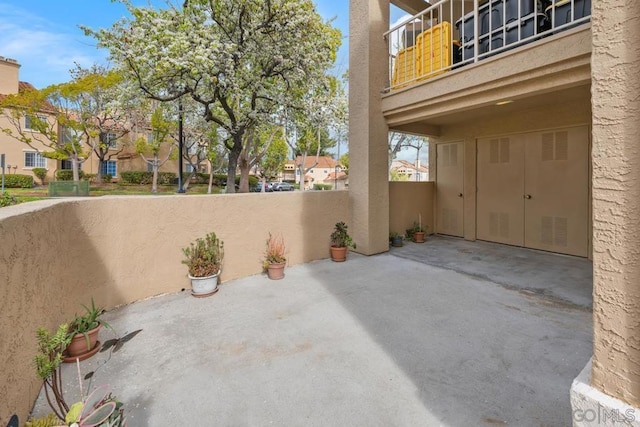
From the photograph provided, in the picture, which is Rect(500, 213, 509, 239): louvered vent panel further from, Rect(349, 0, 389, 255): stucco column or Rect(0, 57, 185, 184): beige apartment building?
Rect(0, 57, 185, 184): beige apartment building

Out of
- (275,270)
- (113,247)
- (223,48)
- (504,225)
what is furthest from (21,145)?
(504,225)

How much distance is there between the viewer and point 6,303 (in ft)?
5.79

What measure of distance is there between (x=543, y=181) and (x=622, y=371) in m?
6.57

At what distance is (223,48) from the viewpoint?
29.3ft

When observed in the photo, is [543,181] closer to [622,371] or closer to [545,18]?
[545,18]

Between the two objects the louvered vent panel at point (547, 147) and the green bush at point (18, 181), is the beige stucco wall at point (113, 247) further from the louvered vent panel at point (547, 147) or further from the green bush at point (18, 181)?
the green bush at point (18, 181)

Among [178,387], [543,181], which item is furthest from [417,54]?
[178,387]

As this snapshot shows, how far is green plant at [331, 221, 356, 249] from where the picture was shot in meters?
6.16

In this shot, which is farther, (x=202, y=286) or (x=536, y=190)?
(x=536, y=190)

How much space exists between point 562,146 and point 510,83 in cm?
306

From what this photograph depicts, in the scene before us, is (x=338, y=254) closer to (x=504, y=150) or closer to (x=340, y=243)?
(x=340, y=243)

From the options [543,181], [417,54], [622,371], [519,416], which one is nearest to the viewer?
[622,371]

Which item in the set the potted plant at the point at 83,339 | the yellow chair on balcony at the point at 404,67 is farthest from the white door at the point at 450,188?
the potted plant at the point at 83,339

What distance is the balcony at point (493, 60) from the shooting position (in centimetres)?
376
